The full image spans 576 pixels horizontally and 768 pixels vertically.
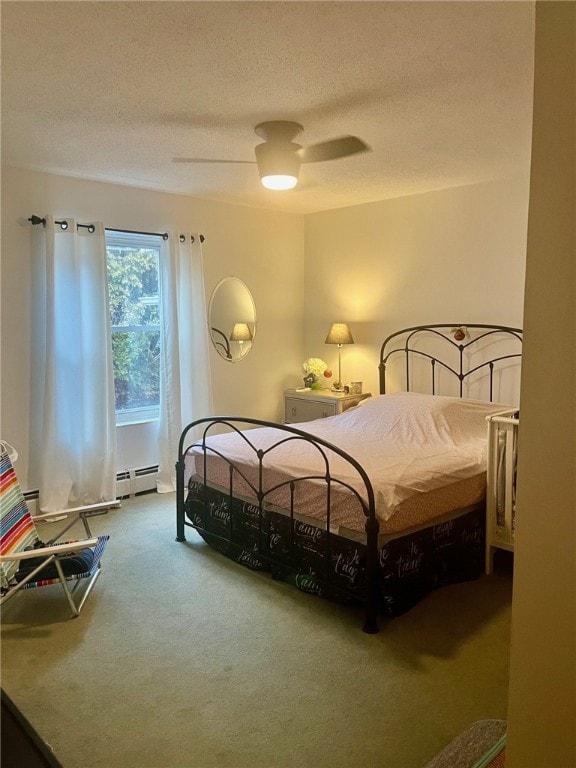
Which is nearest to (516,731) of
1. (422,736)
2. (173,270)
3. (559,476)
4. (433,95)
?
(559,476)

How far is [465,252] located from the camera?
4621mm

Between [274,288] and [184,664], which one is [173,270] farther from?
[184,664]

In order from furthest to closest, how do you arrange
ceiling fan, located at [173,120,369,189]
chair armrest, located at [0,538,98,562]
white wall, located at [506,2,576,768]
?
ceiling fan, located at [173,120,369,189] → chair armrest, located at [0,538,98,562] → white wall, located at [506,2,576,768]

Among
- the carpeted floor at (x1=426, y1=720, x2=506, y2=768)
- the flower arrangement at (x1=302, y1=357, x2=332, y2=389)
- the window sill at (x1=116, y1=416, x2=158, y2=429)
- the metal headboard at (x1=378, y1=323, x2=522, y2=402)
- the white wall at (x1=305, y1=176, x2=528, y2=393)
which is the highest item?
the white wall at (x1=305, y1=176, x2=528, y2=393)

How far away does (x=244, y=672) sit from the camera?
244cm

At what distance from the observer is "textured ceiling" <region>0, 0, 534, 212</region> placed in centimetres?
199

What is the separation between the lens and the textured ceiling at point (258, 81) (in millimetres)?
1985

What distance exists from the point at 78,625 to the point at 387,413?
246 centimetres

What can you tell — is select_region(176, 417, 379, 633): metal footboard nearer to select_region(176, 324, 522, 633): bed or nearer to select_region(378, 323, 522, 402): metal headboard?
select_region(176, 324, 522, 633): bed

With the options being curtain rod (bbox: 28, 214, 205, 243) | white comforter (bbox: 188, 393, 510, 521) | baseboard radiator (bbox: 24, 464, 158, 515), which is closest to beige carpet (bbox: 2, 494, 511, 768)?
white comforter (bbox: 188, 393, 510, 521)

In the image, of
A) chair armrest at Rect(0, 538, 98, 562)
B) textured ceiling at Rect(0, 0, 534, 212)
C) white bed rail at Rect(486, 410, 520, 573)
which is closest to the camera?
textured ceiling at Rect(0, 0, 534, 212)

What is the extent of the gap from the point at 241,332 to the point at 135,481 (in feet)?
5.65

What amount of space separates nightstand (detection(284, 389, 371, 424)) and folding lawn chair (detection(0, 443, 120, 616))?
248 centimetres

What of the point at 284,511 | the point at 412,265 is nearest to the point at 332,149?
the point at 284,511
